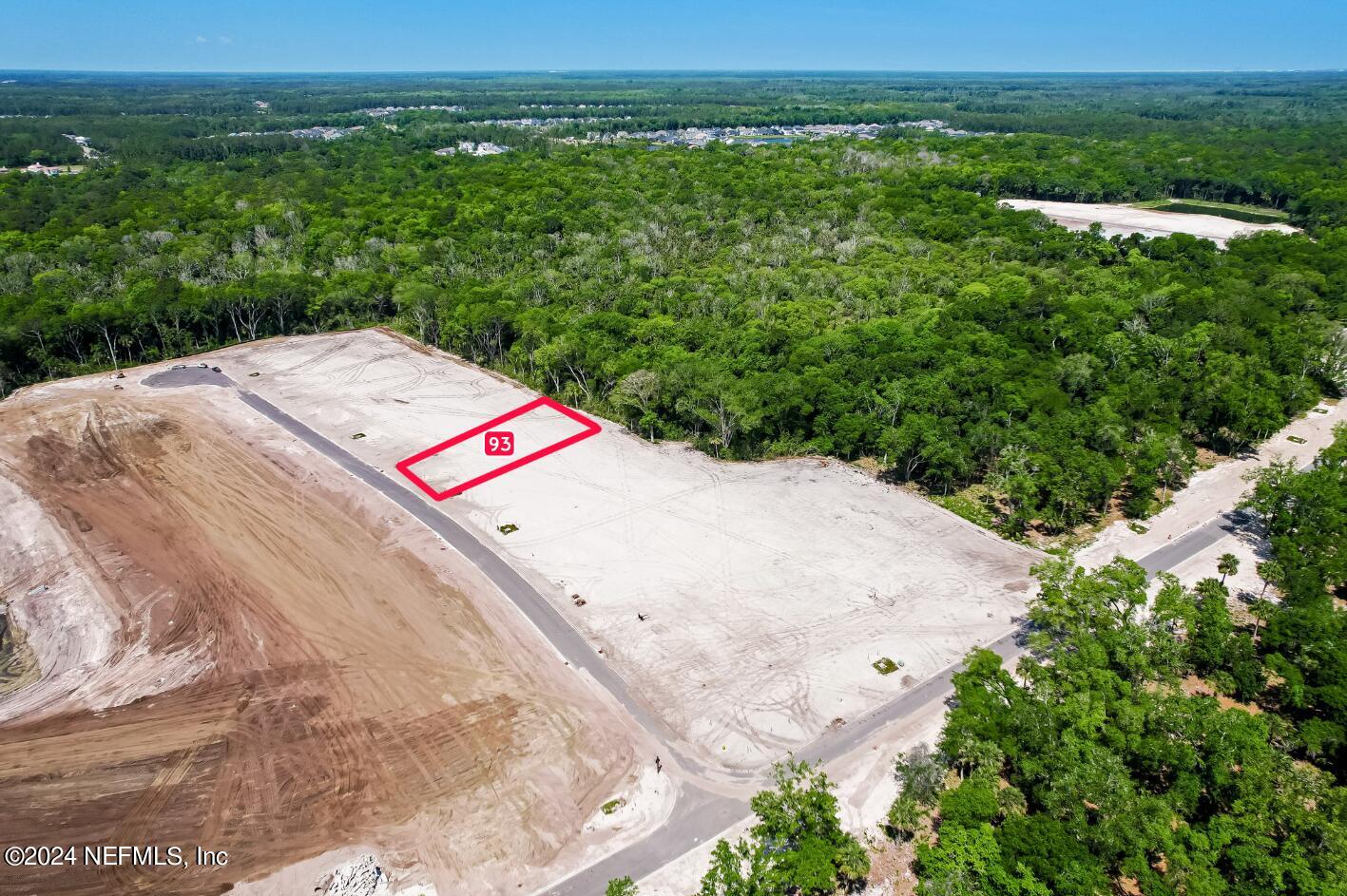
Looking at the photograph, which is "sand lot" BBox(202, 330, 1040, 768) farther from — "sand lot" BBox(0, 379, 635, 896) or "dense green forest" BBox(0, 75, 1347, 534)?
"dense green forest" BBox(0, 75, 1347, 534)

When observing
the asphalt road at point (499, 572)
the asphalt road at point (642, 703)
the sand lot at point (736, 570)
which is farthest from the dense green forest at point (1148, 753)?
the asphalt road at point (499, 572)

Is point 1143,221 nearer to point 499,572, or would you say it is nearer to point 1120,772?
point 1120,772

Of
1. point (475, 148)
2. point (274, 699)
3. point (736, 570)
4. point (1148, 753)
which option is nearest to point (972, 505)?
point (736, 570)

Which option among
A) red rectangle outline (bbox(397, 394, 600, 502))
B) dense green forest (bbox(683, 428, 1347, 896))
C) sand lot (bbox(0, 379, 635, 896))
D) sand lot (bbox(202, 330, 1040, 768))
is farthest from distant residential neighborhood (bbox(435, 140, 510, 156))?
dense green forest (bbox(683, 428, 1347, 896))

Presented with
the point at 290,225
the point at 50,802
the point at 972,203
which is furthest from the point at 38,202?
the point at 972,203

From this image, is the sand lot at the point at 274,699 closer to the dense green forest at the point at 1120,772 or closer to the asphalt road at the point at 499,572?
the asphalt road at the point at 499,572

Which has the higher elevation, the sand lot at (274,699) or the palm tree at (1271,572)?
the palm tree at (1271,572)

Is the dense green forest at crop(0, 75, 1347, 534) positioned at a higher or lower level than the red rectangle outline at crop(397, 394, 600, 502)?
higher
